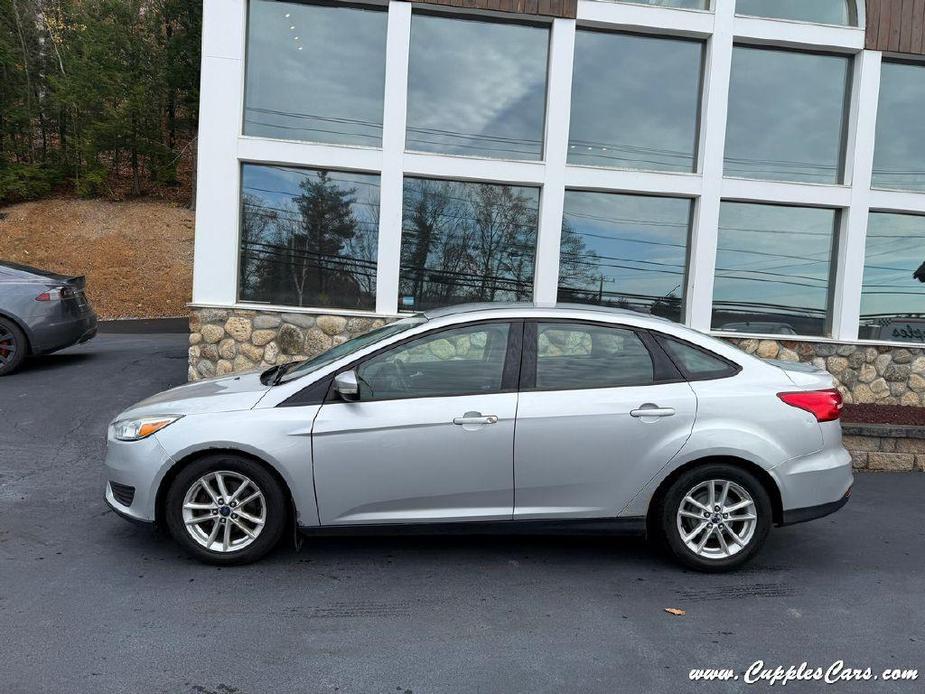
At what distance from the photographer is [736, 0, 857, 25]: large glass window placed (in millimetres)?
9109

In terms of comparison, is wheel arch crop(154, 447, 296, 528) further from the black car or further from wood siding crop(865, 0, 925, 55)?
wood siding crop(865, 0, 925, 55)

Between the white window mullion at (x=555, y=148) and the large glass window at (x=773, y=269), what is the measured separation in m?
2.23

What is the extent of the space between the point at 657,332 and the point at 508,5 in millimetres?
6085

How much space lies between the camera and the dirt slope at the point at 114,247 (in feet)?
64.1

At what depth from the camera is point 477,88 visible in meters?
9.08

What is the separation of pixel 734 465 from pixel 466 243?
550cm

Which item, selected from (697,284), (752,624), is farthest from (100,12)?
(752,624)

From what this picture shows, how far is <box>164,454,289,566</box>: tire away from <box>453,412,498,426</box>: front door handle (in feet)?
3.62

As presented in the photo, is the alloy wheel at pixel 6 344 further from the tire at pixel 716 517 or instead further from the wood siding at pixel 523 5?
the tire at pixel 716 517

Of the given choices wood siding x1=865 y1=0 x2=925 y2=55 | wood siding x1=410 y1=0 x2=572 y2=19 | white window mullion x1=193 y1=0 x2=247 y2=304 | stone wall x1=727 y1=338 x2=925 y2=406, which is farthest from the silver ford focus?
wood siding x1=865 y1=0 x2=925 y2=55

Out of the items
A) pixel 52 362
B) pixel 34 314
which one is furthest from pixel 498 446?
pixel 52 362

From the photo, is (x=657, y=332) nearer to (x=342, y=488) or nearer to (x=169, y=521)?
(x=342, y=488)

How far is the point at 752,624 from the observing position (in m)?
3.59

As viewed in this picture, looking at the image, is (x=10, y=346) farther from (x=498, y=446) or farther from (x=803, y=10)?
(x=803, y=10)
